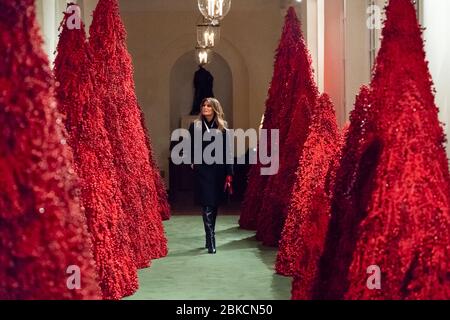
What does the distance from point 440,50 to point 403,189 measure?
1.79 meters

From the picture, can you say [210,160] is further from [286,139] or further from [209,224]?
[286,139]

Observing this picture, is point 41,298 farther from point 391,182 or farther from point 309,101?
point 309,101

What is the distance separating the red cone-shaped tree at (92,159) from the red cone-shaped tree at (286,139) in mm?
3028

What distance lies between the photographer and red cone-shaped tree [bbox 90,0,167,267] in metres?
7.17

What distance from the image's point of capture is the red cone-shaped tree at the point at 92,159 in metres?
5.45

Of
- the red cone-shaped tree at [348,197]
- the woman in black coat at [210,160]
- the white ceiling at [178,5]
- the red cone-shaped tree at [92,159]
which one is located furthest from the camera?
the white ceiling at [178,5]

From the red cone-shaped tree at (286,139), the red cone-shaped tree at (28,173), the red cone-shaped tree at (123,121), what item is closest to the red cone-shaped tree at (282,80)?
the red cone-shaped tree at (286,139)

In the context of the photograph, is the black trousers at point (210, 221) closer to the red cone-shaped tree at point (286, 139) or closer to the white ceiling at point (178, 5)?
the red cone-shaped tree at point (286, 139)

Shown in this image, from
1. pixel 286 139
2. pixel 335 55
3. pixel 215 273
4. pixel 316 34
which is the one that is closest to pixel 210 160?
pixel 286 139

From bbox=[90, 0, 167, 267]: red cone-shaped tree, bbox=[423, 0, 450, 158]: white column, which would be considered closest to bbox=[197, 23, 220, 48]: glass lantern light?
bbox=[90, 0, 167, 267]: red cone-shaped tree

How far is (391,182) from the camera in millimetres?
3338

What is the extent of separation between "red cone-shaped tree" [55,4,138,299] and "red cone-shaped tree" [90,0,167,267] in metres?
0.96

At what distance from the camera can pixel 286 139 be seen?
909 centimetres
